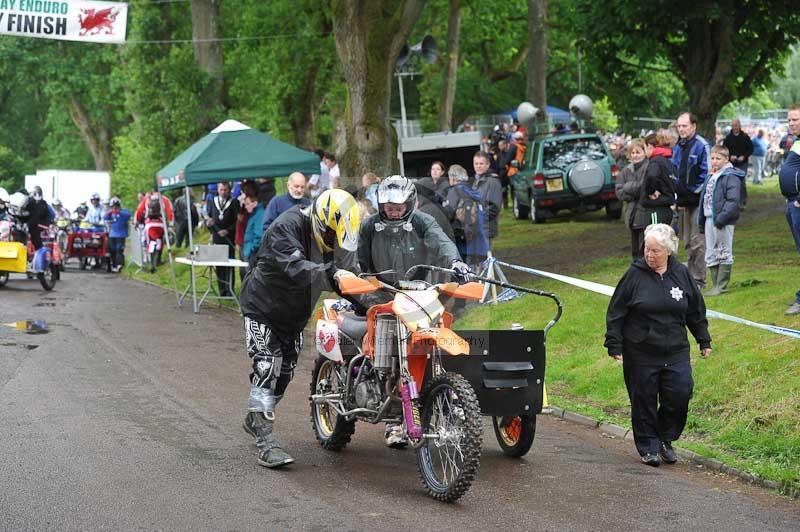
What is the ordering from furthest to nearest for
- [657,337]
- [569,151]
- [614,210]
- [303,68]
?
[303,68] → [569,151] → [614,210] → [657,337]

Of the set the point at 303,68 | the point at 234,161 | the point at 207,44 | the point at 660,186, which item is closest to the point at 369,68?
the point at 234,161

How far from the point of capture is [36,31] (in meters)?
23.9

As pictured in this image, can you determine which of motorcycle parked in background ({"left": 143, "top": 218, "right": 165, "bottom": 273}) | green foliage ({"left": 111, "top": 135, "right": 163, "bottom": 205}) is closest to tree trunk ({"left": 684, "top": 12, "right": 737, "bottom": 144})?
motorcycle parked in background ({"left": 143, "top": 218, "right": 165, "bottom": 273})

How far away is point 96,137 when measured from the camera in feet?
235

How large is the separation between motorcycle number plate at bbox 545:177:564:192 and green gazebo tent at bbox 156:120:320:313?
908 centimetres

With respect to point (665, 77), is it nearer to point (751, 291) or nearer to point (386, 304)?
point (751, 291)

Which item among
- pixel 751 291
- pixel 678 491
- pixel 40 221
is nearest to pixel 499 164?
pixel 40 221

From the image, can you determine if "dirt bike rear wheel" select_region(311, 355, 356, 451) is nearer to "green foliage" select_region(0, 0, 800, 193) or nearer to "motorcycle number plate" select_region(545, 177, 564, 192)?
"green foliage" select_region(0, 0, 800, 193)

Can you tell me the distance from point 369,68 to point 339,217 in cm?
1505

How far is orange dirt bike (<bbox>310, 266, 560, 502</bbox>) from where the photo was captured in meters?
7.67

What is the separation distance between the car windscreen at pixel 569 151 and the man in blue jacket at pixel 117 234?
444 inches

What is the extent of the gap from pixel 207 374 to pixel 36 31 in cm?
1361

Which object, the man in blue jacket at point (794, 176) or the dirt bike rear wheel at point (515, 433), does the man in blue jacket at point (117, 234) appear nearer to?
the man in blue jacket at point (794, 176)

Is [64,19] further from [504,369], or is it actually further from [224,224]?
[504,369]
